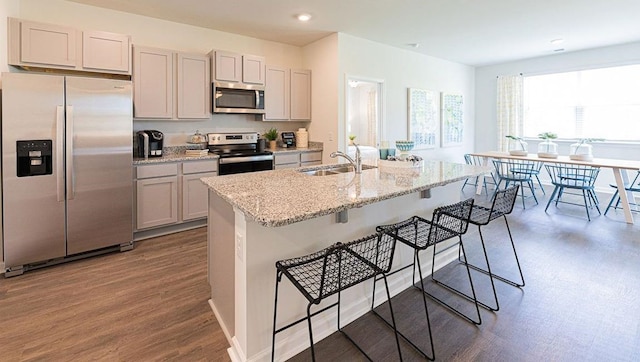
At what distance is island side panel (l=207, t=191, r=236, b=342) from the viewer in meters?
1.96

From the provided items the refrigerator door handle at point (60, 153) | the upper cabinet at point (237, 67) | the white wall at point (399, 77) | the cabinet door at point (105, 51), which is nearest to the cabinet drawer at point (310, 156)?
the white wall at point (399, 77)

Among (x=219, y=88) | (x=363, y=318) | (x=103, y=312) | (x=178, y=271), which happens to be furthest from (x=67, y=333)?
(x=219, y=88)

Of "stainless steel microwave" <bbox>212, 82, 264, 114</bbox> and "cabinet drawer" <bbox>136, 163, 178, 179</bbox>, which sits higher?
"stainless steel microwave" <bbox>212, 82, 264, 114</bbox>

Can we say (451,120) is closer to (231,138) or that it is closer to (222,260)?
(231,138)

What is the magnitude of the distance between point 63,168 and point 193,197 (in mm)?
1365

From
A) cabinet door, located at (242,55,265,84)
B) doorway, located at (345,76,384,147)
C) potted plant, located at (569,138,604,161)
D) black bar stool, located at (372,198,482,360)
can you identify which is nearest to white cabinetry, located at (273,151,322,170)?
cabinet door, located at (242,55,265,84)

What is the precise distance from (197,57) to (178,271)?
8.99 feet

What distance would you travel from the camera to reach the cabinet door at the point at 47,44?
3.08 meters

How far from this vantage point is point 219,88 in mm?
4363

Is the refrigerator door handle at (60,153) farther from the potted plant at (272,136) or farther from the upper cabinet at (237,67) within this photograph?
the potted plant at (272,136)

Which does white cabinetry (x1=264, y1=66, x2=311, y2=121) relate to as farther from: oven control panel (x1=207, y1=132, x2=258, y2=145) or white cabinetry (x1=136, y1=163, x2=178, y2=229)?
white cabinetry (x1=136, y1=163, x2=178, y2=229)

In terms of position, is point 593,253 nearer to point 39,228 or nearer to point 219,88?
point 219,88

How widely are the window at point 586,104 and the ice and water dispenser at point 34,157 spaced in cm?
820

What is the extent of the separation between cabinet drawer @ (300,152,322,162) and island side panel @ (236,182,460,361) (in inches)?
109
